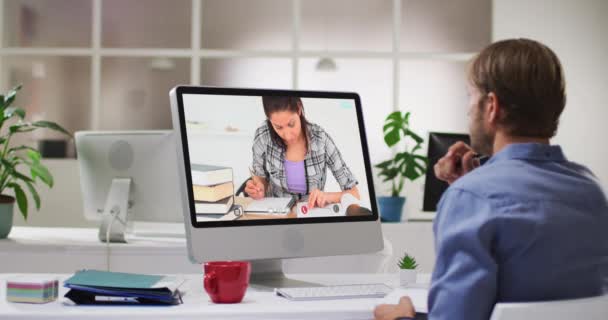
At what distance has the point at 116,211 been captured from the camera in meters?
2.88

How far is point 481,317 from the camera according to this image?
107cm

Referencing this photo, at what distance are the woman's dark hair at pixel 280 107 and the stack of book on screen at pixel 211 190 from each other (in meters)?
0.18

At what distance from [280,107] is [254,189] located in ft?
0.77

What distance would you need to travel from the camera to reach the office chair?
3.13 ft

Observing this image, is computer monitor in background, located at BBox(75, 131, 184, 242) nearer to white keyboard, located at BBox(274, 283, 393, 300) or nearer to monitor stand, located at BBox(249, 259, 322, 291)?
monitor stand, located at BBox(249, 259, 322, 291)

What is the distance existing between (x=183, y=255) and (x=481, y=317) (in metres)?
1.80

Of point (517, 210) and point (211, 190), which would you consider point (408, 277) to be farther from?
→ point (517, 210)

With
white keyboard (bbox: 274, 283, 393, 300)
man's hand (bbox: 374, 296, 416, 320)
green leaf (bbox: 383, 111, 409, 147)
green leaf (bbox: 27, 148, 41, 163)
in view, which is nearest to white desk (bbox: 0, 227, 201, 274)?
green leaf (bbox: 27, 148, 41, 163)

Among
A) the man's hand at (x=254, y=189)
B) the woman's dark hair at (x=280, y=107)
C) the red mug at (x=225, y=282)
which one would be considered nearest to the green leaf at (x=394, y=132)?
the woman's dark hair at (x=280, y=107)

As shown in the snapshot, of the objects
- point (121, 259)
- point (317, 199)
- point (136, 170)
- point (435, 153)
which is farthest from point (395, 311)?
point (435, 153)

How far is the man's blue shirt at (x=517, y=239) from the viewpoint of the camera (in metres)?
1.05

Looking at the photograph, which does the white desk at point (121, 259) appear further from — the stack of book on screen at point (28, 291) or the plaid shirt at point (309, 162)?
the stack of book on screen at point (28, 291)

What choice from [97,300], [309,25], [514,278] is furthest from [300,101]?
[309,25]

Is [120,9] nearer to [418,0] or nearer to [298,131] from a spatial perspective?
[418,0]
